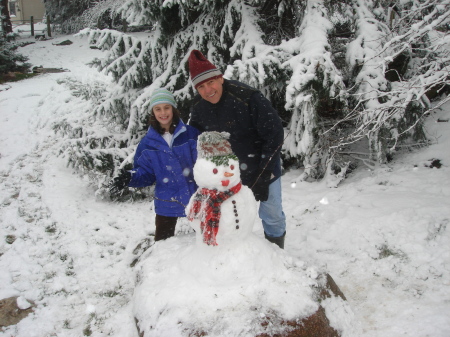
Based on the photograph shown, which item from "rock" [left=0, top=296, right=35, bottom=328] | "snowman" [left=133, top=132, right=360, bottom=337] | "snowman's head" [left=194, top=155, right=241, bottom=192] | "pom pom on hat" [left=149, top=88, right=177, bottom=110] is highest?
"pom pom on hat" [left=149, top=88, right=177, bottom=110]

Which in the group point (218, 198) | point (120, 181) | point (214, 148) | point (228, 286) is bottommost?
point (228, 286)

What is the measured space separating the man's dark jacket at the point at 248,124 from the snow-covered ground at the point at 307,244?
102cm

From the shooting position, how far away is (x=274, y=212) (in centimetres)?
301

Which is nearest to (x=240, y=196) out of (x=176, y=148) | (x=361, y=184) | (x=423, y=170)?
(x=176, y=148)

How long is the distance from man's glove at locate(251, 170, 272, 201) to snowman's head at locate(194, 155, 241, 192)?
515mm

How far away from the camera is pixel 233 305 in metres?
2.13

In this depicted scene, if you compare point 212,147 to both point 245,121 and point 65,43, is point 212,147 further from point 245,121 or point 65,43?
point 65,43

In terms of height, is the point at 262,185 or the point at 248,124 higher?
the point at 248,124

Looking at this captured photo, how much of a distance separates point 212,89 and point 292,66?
208cm

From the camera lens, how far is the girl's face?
9.37ft

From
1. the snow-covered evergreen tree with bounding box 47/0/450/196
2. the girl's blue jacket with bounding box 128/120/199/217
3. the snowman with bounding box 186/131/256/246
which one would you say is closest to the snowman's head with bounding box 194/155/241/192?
the snowman with bounding box 186/131/256/246

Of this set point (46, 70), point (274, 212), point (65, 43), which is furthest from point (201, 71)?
point (65, 43)

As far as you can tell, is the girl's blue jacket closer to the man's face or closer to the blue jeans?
the man's face

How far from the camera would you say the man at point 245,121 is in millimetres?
2557
